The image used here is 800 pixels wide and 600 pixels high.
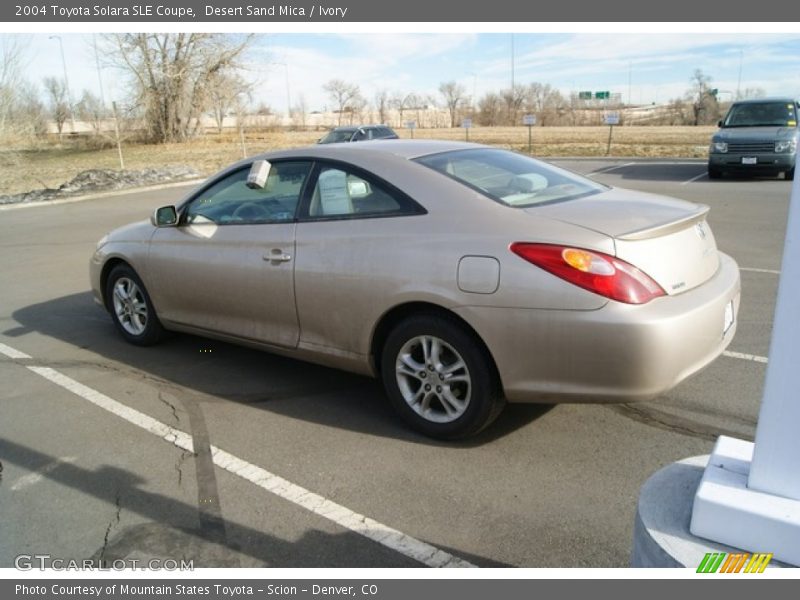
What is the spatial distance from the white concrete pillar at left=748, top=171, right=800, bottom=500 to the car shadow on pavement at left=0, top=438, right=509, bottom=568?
1.13 metres

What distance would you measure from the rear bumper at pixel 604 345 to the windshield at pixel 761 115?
15203mm

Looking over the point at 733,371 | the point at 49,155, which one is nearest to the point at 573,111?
the point at 49,155

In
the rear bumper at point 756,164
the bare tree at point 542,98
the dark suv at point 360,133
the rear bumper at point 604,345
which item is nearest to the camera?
the rear bumper at point 604,345

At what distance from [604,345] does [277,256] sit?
2100 mm

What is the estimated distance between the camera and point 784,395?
188 cm

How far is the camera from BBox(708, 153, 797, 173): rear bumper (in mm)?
15063

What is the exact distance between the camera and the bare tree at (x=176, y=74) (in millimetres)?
45375

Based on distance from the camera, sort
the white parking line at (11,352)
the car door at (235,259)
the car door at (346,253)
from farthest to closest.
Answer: the white parking line at (11,352)
the car door at (235,259)
the car door at (346,253)

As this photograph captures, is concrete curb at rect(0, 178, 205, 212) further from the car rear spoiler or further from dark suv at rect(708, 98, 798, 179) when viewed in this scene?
the car rear spoiler

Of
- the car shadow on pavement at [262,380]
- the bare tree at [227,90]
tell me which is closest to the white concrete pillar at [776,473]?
the car shadow on pavement at [262,380]

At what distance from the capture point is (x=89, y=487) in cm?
334

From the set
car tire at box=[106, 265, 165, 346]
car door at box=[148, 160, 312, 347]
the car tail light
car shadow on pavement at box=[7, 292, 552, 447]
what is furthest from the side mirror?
the car tail light

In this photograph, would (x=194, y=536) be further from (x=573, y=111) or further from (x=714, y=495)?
(x=573, y=111)

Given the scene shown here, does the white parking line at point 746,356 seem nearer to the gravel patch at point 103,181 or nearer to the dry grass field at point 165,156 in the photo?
the gravel patch at point 103,181
